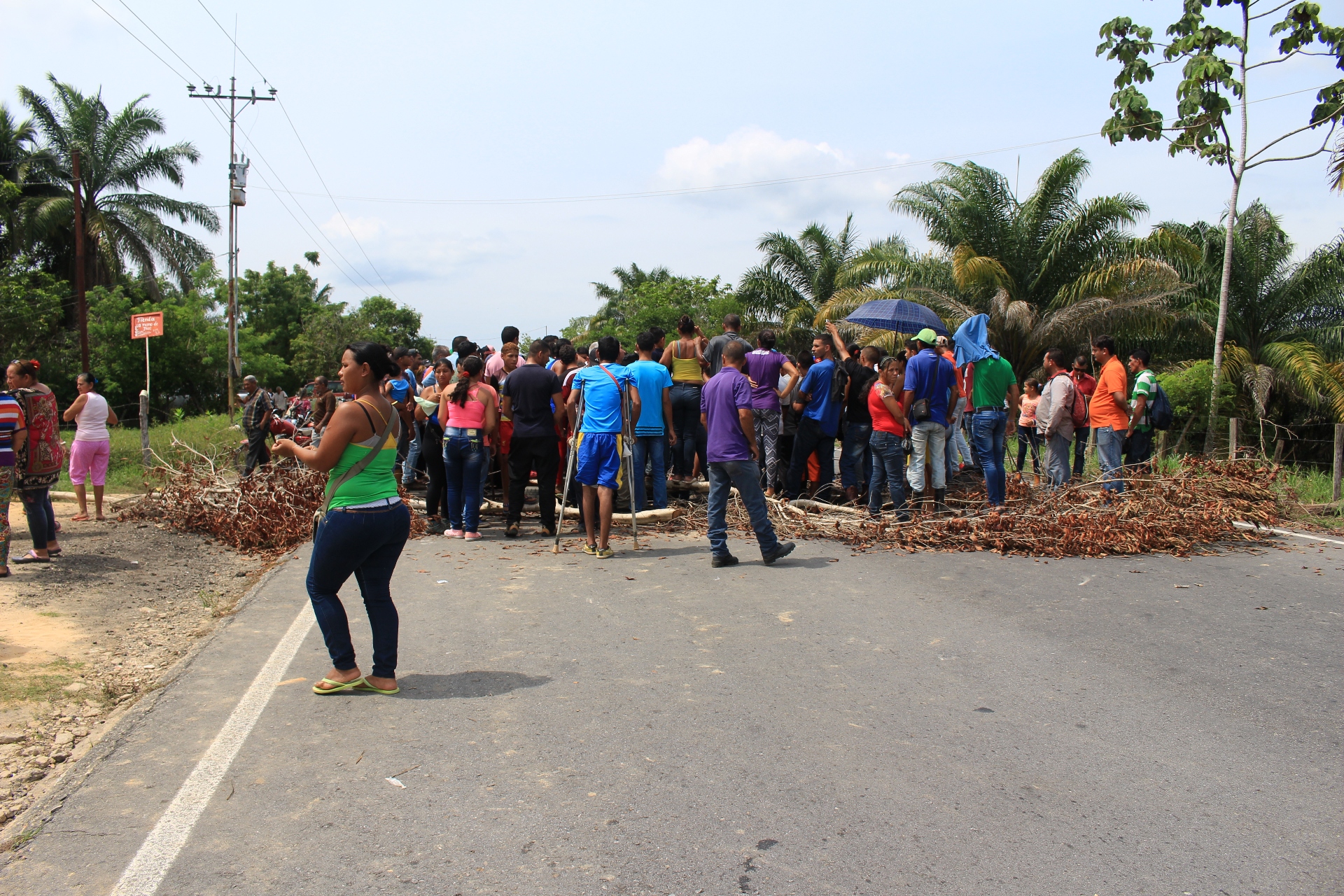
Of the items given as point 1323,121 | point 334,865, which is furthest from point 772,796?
point 1323,121

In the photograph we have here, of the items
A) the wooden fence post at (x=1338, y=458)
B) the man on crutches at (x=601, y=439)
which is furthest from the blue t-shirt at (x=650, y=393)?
the wooden fence post at (x=1338, y=458)

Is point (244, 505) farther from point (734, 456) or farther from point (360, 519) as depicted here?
point (360, 519)

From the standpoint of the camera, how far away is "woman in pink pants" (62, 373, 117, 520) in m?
11.5

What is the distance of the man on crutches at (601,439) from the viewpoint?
28.6 ft

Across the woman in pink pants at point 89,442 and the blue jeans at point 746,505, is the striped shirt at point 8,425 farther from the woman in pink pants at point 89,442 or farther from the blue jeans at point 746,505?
the blue jeans at point 746,505

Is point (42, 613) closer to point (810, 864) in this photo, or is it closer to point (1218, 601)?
point (810, 864)

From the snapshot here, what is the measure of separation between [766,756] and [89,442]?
10.8 meters

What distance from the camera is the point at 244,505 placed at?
10.9 metres

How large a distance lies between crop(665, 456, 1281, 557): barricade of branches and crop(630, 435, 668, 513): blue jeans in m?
0.43

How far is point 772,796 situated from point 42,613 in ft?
21.1

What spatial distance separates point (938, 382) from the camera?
9695mm

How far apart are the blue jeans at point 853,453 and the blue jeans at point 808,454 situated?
160 millimetres

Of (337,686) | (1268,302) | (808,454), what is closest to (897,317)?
(808,454)

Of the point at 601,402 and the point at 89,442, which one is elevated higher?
the point at 601,402
